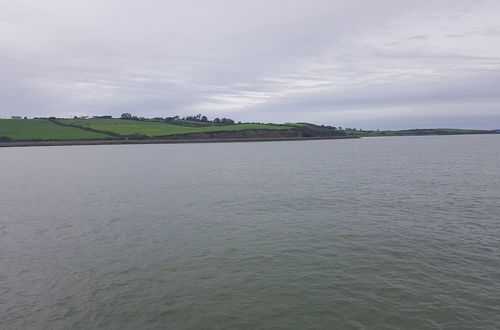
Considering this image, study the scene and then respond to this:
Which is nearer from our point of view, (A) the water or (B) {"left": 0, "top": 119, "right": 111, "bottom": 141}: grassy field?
(A) the water

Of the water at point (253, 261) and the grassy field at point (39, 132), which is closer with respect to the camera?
the water at point (253, 261)

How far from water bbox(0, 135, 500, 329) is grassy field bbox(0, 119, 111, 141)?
145 metres

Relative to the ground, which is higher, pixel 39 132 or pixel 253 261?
pixel 39 132

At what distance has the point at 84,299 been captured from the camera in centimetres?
1434

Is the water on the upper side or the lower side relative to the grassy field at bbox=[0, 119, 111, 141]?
lower

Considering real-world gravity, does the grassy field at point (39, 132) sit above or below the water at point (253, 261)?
above

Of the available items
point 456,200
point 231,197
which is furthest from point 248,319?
point 456,200

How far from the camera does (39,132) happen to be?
170000 millimetres

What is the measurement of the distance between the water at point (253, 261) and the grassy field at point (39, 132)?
145430mm

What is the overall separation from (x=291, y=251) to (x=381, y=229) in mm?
8202

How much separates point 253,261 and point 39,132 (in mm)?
190263

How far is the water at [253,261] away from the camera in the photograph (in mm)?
12992

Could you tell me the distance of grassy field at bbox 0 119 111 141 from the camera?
525ft

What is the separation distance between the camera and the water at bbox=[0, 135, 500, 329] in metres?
13.0
